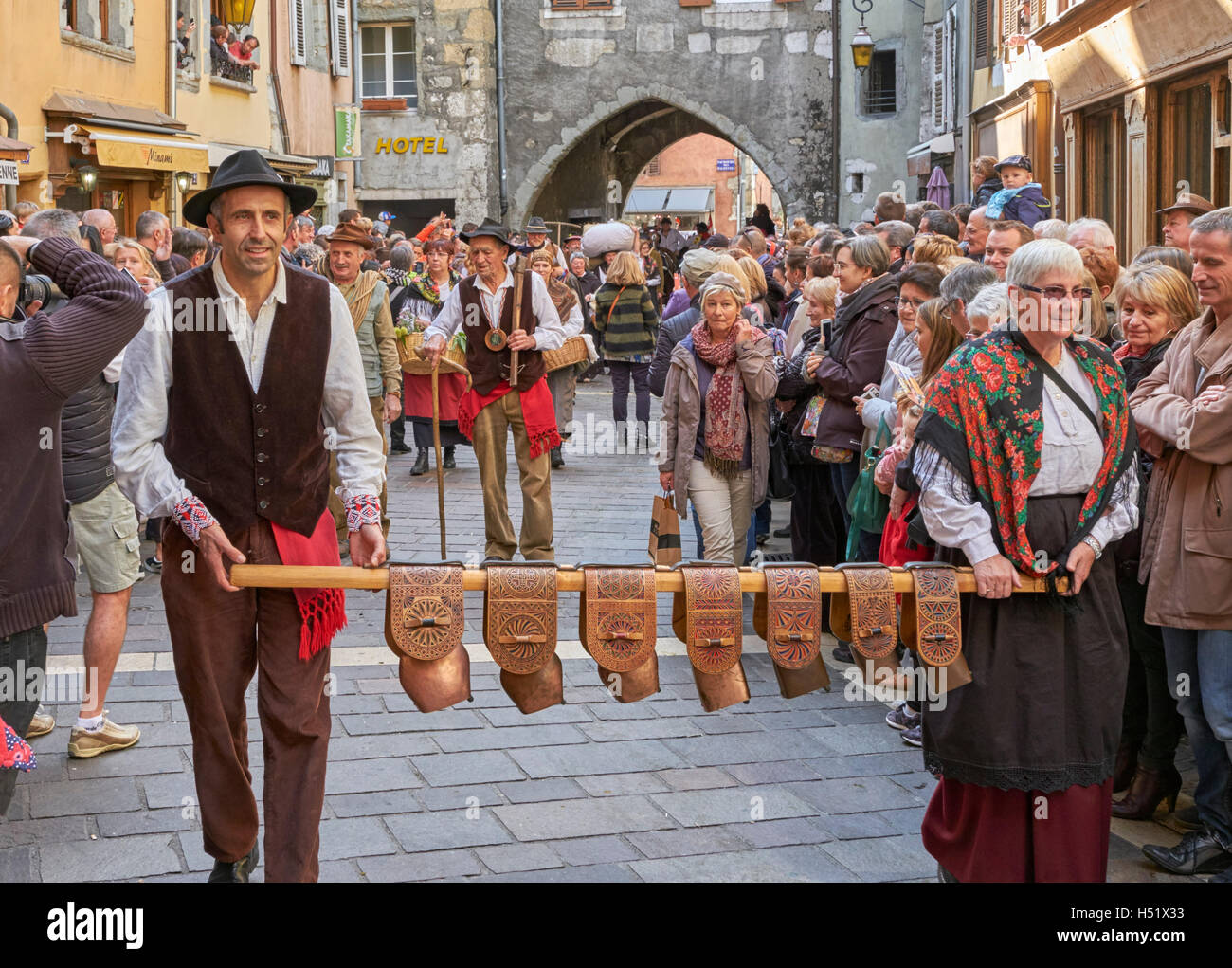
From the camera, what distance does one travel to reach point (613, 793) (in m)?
5.24

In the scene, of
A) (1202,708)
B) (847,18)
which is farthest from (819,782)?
(847,18)

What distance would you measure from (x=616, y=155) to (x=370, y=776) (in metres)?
35.4

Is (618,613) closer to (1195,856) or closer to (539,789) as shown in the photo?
(539,789)

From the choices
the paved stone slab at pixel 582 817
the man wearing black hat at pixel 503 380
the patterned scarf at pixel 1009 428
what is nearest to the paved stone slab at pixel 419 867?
the paved stone slab at pixel 582 817

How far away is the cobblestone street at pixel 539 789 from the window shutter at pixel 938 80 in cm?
2169

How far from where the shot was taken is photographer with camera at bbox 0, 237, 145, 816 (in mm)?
4121

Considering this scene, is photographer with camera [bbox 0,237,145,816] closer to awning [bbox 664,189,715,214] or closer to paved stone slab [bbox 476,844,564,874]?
paved stone slab [bbox 476,844,564,874]

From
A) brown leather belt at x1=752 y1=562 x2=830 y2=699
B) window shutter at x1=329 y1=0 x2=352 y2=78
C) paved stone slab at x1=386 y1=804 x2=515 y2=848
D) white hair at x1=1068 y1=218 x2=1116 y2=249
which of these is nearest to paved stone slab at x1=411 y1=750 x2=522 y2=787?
paved stone slab at x1=386 y1=804 x2=515 y2=848

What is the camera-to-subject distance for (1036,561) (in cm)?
404

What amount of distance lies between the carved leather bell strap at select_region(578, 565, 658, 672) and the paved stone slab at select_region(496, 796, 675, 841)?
1068 millimetres

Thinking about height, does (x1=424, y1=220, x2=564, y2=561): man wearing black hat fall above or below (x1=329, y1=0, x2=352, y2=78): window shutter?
below

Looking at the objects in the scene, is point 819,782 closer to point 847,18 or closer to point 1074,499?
point 1074,499

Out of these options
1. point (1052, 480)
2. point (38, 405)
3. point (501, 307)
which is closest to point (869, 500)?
point (1052, 480)
